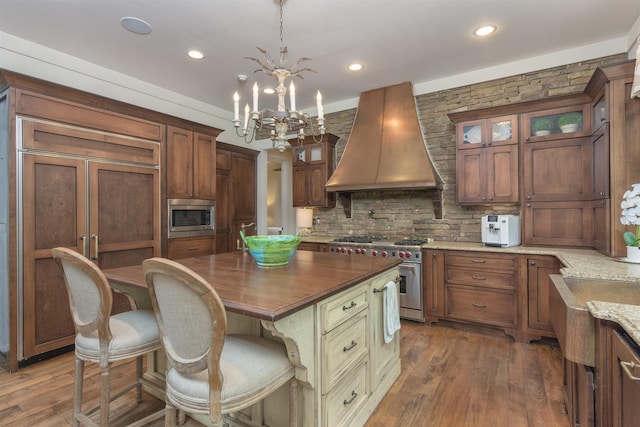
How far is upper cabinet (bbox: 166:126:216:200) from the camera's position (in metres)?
3.66

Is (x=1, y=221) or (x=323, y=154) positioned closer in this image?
(x=1, y=221)

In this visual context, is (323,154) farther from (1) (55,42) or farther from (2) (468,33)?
(1) (55,42)

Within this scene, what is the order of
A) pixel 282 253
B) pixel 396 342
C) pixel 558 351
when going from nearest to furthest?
1. pixel 282 253
2. pixel 396 342
3. pixel 558 351

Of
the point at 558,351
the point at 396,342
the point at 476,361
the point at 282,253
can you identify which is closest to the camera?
the point at 282,253

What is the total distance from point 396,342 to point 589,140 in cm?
269

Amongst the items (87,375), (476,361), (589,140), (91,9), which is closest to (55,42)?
(91,9)

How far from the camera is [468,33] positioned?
2.89 meters

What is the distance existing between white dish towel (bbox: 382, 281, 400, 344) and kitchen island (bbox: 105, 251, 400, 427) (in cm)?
4

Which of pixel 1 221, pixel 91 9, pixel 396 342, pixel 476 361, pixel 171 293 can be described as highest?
pixel 91 9

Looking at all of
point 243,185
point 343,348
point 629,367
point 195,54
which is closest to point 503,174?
point 629,367

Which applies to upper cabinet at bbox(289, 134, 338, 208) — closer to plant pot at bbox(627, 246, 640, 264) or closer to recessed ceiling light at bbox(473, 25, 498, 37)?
recessed ceiling light at bbox(473, 25, 498, 37)

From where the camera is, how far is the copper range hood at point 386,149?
12.3 feet

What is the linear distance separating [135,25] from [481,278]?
13.4 feet

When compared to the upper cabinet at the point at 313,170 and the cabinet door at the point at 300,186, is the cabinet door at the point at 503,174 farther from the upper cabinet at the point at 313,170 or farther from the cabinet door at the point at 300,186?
the cabinet door at the point at 300,186
